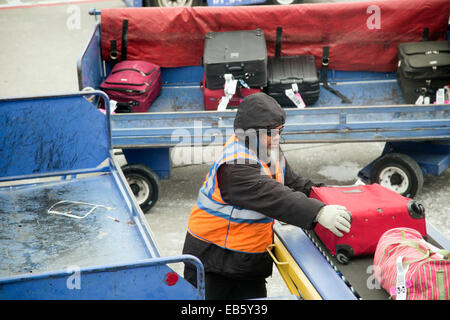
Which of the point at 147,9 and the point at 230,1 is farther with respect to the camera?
the point at 230,1

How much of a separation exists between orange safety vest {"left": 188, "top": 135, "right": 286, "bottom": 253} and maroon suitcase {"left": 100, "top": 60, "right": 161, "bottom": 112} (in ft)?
11.2

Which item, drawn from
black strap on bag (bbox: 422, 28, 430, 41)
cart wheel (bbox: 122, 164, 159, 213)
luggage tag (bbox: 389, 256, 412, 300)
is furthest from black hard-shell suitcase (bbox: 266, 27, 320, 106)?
luggage tag (bbox: 389, 256, 412, 300)

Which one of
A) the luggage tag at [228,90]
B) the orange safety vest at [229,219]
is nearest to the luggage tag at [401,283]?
the orange safety vest at [229,219]

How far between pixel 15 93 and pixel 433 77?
588cm

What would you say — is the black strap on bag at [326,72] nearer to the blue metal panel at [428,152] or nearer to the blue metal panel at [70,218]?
the blue metal panel at [428,152]

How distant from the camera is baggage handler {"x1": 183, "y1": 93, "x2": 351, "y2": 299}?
106 inches

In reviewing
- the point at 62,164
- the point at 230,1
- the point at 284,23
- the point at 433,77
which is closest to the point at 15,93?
the point at 230,1

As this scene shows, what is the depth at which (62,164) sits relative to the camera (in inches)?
161

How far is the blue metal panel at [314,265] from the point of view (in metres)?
2.65

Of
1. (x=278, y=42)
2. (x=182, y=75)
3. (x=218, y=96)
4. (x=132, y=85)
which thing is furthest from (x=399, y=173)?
(x=132, y=85)

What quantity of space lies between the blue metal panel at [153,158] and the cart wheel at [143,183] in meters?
0.09

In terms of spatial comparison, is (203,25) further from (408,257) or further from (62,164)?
(408,257)

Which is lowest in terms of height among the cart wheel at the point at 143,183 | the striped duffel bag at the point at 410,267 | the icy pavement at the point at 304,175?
the icy pavement at the point at 304,175
